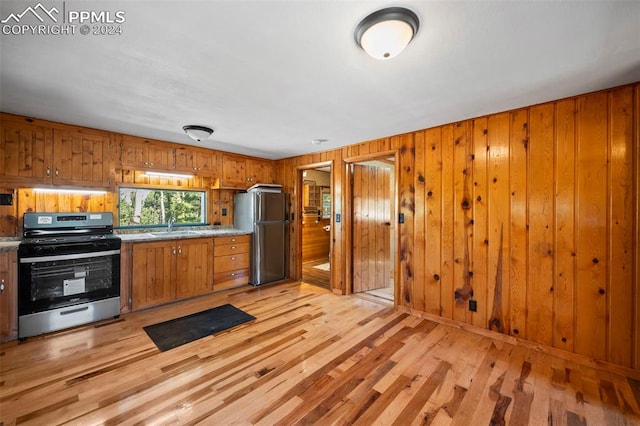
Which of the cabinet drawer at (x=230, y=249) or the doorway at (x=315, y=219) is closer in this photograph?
the cabinet drawer at (x=230, y=249)

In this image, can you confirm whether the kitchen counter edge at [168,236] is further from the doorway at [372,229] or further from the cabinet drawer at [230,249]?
the doorway at [372,229]

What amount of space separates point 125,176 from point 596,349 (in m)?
5.60

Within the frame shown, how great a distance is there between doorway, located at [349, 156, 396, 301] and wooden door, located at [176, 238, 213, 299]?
2213mm

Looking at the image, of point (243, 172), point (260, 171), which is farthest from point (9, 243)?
point (260, 171)

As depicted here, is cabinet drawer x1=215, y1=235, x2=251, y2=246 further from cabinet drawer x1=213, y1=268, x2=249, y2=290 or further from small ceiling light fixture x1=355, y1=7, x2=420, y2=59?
small ceiling light fixture x1=355, y1=7, x2=420, y2=59

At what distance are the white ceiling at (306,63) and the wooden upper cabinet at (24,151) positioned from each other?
18 centimetres

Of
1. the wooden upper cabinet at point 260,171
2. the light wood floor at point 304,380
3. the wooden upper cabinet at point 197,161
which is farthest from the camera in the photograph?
the wooden upper cabinet at point 260,171

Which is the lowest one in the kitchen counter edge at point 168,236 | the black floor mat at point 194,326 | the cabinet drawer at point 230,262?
the black floor mat at point 194,326

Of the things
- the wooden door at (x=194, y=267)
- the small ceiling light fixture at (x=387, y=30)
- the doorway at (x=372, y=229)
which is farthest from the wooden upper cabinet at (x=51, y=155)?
the small ceiling light fixture at (x=387, y=30)

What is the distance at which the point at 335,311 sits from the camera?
3.31 meters

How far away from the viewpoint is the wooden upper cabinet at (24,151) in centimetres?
268

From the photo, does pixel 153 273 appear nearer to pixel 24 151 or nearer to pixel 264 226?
pixel 264 226

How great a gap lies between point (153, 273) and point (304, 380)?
2.56 meters

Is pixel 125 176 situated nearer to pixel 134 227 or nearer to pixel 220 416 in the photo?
pixel 134 227
